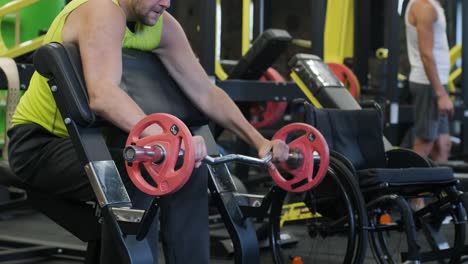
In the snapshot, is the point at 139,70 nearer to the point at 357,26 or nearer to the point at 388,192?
the point at 388,192

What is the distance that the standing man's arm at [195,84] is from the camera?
2.26 m

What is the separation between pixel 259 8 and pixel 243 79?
195cm

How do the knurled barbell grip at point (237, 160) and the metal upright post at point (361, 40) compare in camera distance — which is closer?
the knurled barbell grip at point (237, 160)

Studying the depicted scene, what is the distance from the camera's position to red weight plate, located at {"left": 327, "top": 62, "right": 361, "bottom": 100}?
4.98m

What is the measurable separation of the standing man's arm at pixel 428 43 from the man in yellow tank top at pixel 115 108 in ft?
7.95

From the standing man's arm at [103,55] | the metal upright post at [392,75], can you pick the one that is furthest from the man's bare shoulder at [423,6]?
the standing man's arm at [103,55]

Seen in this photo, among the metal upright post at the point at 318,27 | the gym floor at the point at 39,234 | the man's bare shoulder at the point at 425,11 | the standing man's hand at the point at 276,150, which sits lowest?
the gym floor at the point at 39,234

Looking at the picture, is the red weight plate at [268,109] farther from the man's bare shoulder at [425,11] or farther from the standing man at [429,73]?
the man's bare shoulder at [425,11]

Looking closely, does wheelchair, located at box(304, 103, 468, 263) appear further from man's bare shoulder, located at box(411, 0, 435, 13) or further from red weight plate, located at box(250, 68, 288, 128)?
red weight plate, located at box(250, 68, 288, 128)

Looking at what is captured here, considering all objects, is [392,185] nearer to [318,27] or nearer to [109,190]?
[109,190]

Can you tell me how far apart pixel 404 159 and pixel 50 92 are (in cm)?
179

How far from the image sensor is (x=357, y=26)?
580cm

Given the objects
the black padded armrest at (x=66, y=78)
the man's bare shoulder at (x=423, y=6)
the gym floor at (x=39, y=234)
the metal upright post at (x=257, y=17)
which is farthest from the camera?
the metal upright post at (x=257, y=17)

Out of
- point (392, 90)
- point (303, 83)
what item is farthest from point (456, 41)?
point (303, 83)
